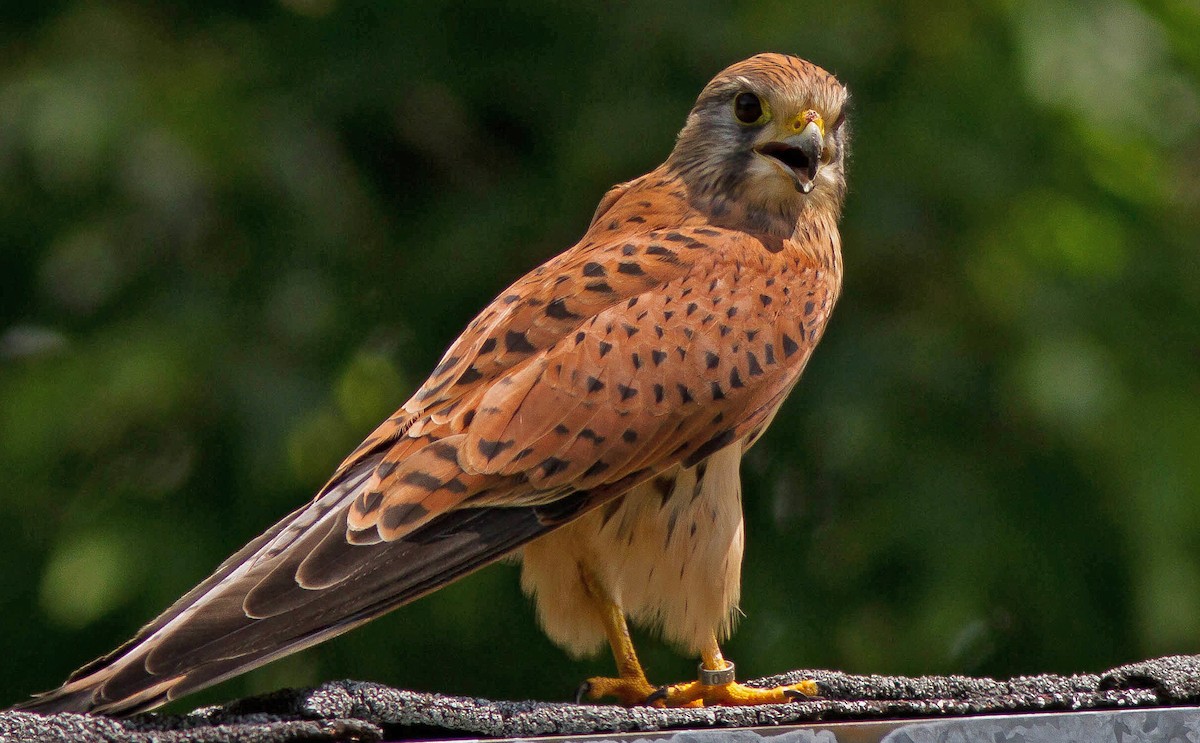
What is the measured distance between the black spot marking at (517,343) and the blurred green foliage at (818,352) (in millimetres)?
1540

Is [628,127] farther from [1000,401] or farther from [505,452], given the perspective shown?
[505,452]

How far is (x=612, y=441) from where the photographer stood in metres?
2.69

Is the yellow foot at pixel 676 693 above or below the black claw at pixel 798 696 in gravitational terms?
below

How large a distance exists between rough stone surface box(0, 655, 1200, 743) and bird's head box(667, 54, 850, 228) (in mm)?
1432

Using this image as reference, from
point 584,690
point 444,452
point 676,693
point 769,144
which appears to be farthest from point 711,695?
point 769,144

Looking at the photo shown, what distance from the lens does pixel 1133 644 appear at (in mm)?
4277

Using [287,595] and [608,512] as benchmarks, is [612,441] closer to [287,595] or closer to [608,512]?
[608,512]

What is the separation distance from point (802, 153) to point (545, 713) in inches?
72.5

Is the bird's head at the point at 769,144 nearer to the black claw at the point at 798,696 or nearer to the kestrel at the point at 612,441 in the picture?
the kestrel at the point at 612,441

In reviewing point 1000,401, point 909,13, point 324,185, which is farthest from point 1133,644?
point 324,185

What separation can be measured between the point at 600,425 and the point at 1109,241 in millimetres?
2056

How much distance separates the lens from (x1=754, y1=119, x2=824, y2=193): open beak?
327 cm

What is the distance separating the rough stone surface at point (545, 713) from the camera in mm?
1548

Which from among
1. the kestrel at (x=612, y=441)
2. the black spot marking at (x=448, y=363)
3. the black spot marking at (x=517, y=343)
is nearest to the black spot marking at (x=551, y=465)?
the kestrel at (x=612, y=441)
